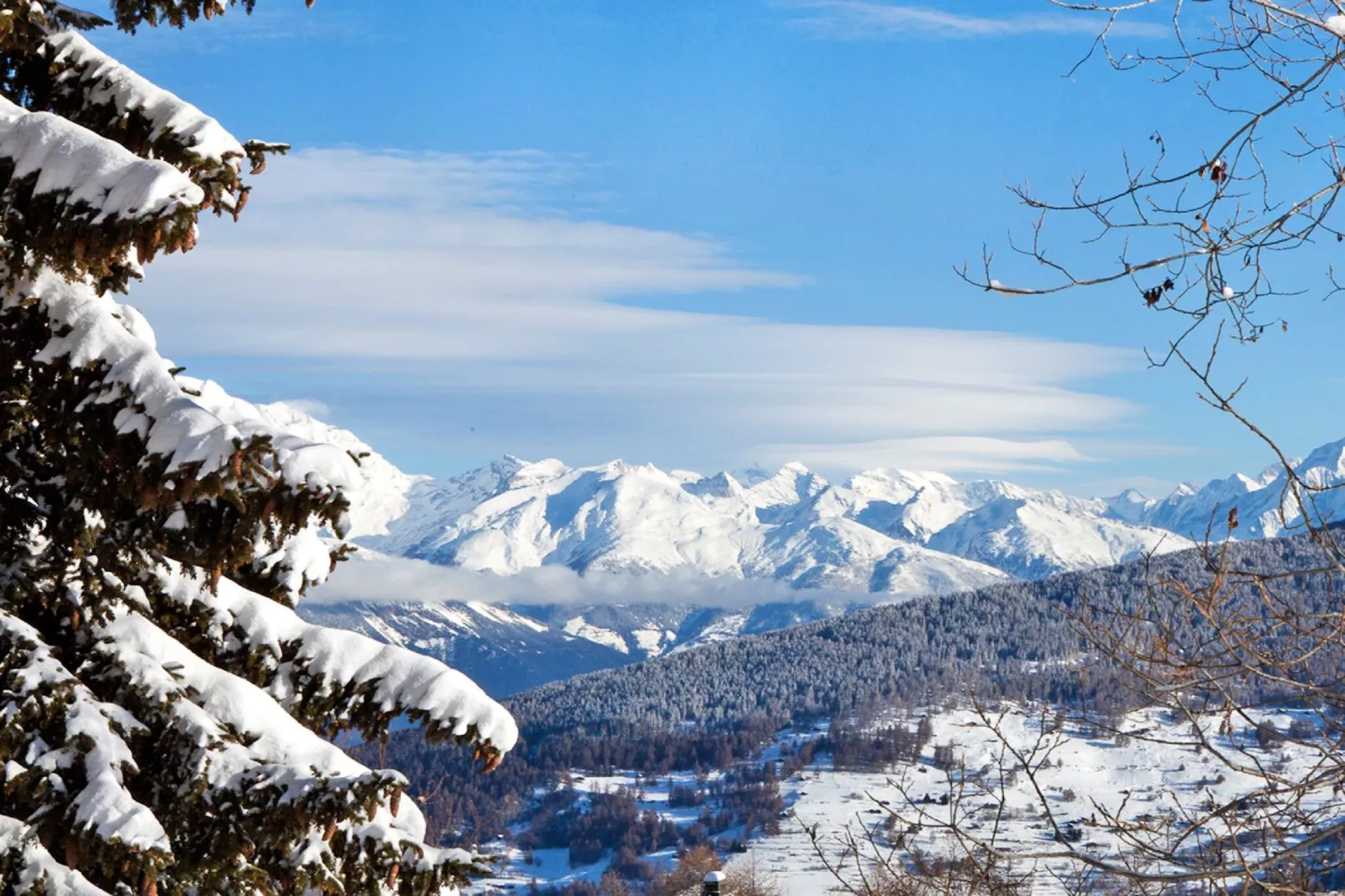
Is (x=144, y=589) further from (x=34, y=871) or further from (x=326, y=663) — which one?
(x=34, y=871)

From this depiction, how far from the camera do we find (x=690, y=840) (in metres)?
147

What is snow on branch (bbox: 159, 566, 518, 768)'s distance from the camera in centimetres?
570

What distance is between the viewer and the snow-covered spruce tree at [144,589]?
4.50 metres

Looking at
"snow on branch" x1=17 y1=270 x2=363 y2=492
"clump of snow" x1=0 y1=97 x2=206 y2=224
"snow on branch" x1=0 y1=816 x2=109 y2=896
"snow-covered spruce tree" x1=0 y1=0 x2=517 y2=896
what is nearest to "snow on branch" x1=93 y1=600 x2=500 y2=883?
"snow-covered spruce tree" x1=0 y1=0 x2=517 y2=896

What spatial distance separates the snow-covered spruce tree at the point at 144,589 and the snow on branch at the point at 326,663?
12mm

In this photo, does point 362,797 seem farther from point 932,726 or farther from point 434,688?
point 932,726

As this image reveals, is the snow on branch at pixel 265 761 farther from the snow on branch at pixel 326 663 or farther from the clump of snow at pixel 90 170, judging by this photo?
the clump of snow at pixel 90 170

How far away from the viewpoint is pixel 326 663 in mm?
6078

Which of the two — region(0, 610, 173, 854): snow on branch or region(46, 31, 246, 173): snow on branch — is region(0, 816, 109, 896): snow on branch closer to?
region(0, 610, 173, 854): snow on branch

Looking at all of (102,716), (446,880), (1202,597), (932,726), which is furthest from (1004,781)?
(932,726)

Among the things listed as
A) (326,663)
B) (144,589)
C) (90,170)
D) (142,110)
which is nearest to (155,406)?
(90,170)

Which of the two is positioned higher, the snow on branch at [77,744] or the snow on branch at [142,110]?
the snow on branch at [142,110]

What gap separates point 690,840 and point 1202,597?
5853 inches

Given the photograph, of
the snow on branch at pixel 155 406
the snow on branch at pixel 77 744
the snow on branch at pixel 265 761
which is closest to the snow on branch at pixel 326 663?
the snow on branch at pixel 265 761
